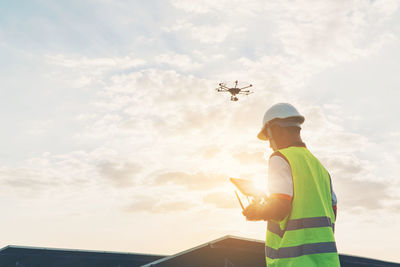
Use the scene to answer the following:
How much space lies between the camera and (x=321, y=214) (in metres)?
3.60

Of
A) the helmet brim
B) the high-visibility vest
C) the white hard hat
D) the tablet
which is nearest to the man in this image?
the high-visibility vest

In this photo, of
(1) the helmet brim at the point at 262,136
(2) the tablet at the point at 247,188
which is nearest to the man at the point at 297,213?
(2) the tablet at the point at 247,188

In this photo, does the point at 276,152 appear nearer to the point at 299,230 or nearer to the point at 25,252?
the point at 299,230

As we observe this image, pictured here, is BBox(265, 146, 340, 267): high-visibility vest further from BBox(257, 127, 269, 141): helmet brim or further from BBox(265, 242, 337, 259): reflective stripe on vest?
BBox(257, 127, 269, 141): helmet brim

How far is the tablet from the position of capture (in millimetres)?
3713

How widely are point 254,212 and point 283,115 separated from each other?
42.9 inches

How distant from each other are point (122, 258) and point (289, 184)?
13.1m

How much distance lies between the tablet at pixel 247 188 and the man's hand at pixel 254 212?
0.50 feet

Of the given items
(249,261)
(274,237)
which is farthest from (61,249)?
(274,237)

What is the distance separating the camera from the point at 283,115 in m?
4.04

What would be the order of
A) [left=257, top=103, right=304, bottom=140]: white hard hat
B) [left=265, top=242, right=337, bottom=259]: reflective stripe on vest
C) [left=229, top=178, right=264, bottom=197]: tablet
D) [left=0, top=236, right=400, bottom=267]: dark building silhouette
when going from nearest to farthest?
[left=265, top=242, right=337, bottom=259]: reflective stripe on vest
[left=229, top=178, right=264, bottom=197]: tablet
[left=257, top=103, right=304, bottom=140]: white hard hat
[left=0, top=236, right=400, bottom=267]: dark building silhouette

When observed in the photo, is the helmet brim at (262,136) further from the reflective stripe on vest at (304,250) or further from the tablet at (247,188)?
the reflective stripe on vest at (304,250)

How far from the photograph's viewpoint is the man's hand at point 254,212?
352 cm

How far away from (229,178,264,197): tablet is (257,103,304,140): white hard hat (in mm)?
733
